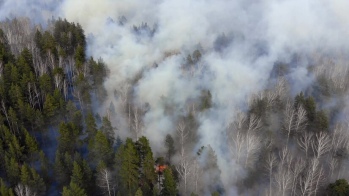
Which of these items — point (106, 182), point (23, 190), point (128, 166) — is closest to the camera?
point (23, 190)

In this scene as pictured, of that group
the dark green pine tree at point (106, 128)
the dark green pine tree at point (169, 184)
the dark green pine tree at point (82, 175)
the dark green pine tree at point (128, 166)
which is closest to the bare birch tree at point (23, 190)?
the dark green pine tree at point (82, 175)

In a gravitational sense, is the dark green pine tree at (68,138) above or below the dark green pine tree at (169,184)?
above

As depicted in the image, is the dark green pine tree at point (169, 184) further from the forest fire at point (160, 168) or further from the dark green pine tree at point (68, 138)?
the dark green pine tree at point (68, 138)

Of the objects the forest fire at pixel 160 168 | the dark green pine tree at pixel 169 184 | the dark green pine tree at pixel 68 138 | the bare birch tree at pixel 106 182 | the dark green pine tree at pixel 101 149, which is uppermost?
the dark green pine tree at pixel 68 138

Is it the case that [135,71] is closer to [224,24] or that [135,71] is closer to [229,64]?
[229,64]

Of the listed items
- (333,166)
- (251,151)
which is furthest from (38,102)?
(333,166)

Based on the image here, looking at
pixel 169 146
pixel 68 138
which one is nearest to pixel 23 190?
pixel 68 138

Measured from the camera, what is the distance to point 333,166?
4469 centimetres

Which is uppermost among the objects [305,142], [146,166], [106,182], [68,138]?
[68,138]

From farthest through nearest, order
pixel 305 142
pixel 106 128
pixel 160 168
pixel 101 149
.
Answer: pixel 305 142, pixel 106 128, pixel 160 168, pixel 101 149

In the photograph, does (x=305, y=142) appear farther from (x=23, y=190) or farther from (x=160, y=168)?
(x=23, y=190)

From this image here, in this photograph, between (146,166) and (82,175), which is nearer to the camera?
(82,175)

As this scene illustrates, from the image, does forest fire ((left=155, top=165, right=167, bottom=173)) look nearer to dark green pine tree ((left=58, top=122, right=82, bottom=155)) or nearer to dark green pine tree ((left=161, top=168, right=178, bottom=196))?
dark green pine tree ((left=161, top=168, right=178, bottom=196))

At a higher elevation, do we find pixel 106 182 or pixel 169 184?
pixel 106 182
